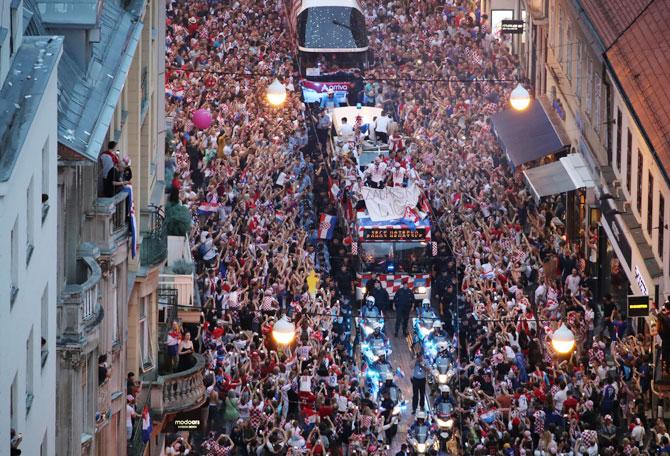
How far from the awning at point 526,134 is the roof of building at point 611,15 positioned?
14.8ft

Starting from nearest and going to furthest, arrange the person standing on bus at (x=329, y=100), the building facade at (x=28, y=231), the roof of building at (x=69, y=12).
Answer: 1. the building facade at (x=28, y=231)
2. the roof of building at (x=69, y=12)
3. the person standing on bus at (x=329, y=100)

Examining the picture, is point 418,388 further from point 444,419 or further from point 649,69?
point 649,69

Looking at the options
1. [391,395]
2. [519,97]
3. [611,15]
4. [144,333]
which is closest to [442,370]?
[391,395]

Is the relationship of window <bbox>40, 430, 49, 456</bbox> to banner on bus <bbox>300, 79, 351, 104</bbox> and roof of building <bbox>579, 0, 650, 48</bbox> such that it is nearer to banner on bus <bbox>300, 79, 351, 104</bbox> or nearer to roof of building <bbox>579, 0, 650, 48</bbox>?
roof of building <bbox>579, 0, 650, 48</bbox>

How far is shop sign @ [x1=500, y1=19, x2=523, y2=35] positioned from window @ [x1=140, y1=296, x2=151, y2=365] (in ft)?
113

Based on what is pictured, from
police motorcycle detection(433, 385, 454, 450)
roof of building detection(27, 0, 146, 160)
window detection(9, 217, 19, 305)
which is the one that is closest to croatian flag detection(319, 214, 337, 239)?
police motorcycle detection(433, 385, 454, 450)

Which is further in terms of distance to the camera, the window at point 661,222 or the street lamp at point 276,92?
the street lamp at point 276,92

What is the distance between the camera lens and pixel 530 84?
75.4 meters

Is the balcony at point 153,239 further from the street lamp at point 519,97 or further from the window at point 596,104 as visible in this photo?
the window at point 596,104

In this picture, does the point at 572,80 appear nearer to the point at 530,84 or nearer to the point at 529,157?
the point at 529,157

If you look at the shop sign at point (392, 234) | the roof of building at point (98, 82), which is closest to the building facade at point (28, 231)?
the roof of building at point (98, 82)

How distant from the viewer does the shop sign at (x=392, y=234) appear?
58.1 m

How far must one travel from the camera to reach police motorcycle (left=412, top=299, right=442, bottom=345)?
5359 cm

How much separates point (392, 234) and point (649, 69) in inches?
306
